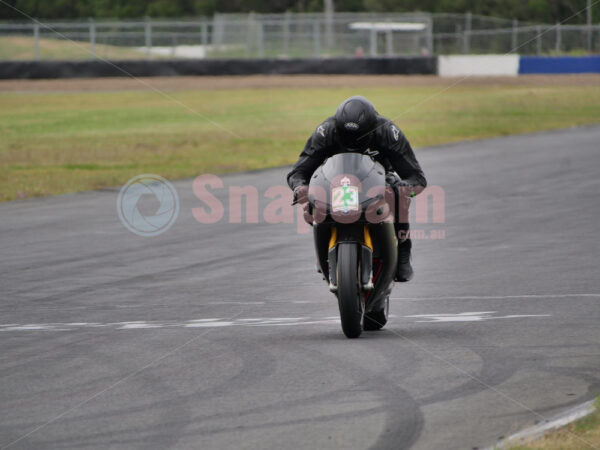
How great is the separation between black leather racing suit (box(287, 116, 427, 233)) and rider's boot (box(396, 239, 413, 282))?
0.46ft

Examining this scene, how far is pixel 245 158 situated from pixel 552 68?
24769 millimetres

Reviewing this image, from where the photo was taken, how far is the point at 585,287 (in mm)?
9547

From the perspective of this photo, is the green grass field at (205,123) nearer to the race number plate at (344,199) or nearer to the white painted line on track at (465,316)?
the white painted line on track at (465,316)

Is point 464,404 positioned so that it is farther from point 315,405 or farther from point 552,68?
point 552,68

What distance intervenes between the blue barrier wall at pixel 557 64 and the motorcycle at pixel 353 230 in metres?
38.9

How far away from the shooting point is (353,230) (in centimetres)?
725

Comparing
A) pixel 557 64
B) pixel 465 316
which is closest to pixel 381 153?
pixel 465 316

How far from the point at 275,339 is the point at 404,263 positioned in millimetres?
1074

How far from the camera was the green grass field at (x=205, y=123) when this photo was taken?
2191 centimetres

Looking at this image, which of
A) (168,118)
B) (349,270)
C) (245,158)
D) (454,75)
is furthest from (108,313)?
(454,75)

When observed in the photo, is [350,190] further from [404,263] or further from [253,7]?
[253,7]

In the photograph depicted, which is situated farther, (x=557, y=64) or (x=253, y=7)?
(x=253, y=7)

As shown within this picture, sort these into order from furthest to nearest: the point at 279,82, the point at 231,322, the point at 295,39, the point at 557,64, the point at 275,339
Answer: the point at 295,39 < the point at 279,82 < the point at 557,64 < the point at 231,322 < the point at 275,339

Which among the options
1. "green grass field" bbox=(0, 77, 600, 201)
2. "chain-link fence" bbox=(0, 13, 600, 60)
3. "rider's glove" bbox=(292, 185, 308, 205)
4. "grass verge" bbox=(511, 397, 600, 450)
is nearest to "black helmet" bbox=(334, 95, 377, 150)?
"rider's glove" bbox=(292, 185, 308, 205)
